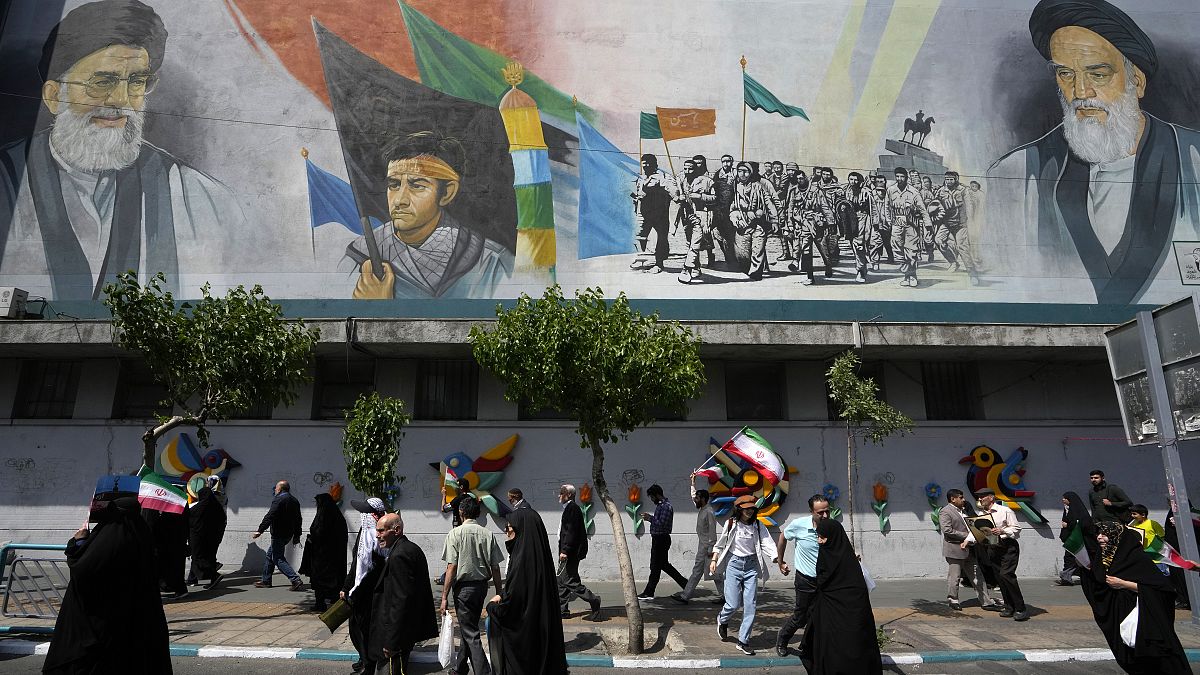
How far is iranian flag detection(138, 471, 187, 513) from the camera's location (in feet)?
26.2

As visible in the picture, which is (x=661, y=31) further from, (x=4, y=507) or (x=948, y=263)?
(x=4, y=507)

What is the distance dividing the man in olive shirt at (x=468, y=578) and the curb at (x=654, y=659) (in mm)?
1277

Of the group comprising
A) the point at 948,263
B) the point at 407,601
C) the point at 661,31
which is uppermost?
the point at 661,31

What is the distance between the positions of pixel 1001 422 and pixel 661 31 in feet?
37.6

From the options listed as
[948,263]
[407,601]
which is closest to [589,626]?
[407,601]

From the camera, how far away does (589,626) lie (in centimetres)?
855

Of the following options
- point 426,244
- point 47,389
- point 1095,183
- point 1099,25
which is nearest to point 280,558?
point 426,244

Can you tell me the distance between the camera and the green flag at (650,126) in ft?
48.9

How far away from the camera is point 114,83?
15.0 metres

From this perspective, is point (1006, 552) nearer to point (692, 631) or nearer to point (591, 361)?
point (692, 631)

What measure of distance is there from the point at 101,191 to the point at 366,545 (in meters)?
12.4

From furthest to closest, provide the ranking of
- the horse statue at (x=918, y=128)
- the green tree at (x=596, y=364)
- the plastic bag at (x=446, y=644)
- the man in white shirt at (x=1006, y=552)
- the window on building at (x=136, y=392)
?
1. the horse statue at (x=918, y=128)
2. the window on building at (x=136, y=392)
3. the man in white shirt at (x=1006, y=552)
4. the green tree at (x=596, y=364)
5. the plastic bag at (x=446, y=644)

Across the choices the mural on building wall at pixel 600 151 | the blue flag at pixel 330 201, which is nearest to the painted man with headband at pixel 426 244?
the mural on building wall at pixel 600 151

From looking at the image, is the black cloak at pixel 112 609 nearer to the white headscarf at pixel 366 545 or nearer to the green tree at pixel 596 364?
the white headscarf at pixel 366 545
